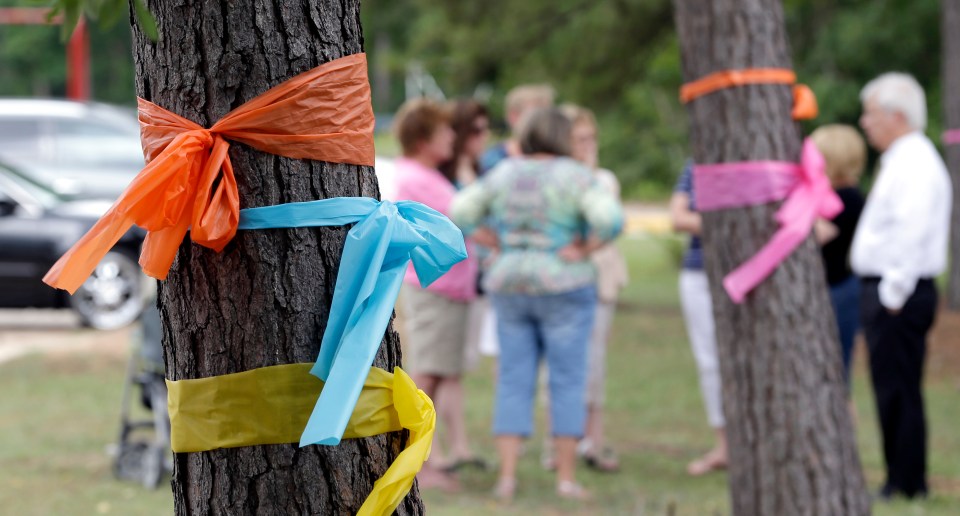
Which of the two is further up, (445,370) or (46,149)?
(46,149)

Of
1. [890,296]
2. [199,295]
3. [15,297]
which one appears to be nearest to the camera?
[199,295]

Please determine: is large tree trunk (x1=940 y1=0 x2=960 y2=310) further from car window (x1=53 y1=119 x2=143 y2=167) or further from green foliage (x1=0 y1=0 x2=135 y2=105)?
green foliage (x1=0 y1=0 x2=135 y2=105)

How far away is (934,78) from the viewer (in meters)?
15.9

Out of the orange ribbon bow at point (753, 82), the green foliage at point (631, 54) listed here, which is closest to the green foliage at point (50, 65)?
the green foliage at point (631, 54)

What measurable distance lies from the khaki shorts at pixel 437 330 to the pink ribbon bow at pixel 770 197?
2.26 metres

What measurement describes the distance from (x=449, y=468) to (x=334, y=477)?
4.48m

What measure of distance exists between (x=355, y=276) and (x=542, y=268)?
12.7ft

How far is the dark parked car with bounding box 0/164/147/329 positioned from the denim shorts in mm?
6822

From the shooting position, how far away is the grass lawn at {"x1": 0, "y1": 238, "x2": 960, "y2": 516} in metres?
5.87

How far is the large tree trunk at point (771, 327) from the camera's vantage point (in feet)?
14.0

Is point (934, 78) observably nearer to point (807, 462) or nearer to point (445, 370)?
point (445, 370)

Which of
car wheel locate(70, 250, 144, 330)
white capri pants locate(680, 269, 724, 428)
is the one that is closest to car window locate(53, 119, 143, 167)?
car wheel locate(70, 250, 144, 330)

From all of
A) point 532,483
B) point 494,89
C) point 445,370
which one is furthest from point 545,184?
point 494,89

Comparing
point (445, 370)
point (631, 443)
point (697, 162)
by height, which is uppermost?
point (697, 162)
